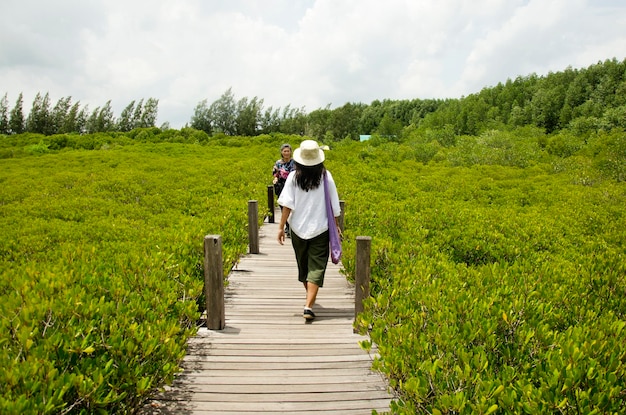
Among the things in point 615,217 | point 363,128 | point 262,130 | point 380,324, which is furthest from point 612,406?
point 363,128

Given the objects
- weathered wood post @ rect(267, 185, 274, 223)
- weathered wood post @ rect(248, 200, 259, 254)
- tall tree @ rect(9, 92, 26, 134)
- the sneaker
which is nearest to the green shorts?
the sneaker

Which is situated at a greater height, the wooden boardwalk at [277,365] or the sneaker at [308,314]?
the sneaker at [308,314]

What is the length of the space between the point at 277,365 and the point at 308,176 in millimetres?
2121

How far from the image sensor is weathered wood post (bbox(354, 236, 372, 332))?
16.4 ft

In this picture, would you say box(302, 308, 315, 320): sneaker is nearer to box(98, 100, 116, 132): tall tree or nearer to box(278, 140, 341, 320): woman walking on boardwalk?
box(278, 140, 341, 320): woman walking on boardwalk

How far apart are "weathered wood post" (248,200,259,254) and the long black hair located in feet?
10.9

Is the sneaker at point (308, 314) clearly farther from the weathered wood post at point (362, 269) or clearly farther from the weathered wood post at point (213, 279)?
the weathered wood post at point (213, 279)

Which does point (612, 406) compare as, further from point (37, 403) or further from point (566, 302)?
point (37, 403)

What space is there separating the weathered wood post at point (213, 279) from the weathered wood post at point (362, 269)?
5.13 ft

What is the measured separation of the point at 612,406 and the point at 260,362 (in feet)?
9.61

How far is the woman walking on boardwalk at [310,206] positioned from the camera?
516 centimetres

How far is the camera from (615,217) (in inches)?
605

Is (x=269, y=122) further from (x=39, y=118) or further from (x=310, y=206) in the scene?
(x=310, y=206)

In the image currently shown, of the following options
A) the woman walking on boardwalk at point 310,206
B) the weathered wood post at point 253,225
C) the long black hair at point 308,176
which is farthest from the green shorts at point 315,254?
the weathered wood post at point 253,225
